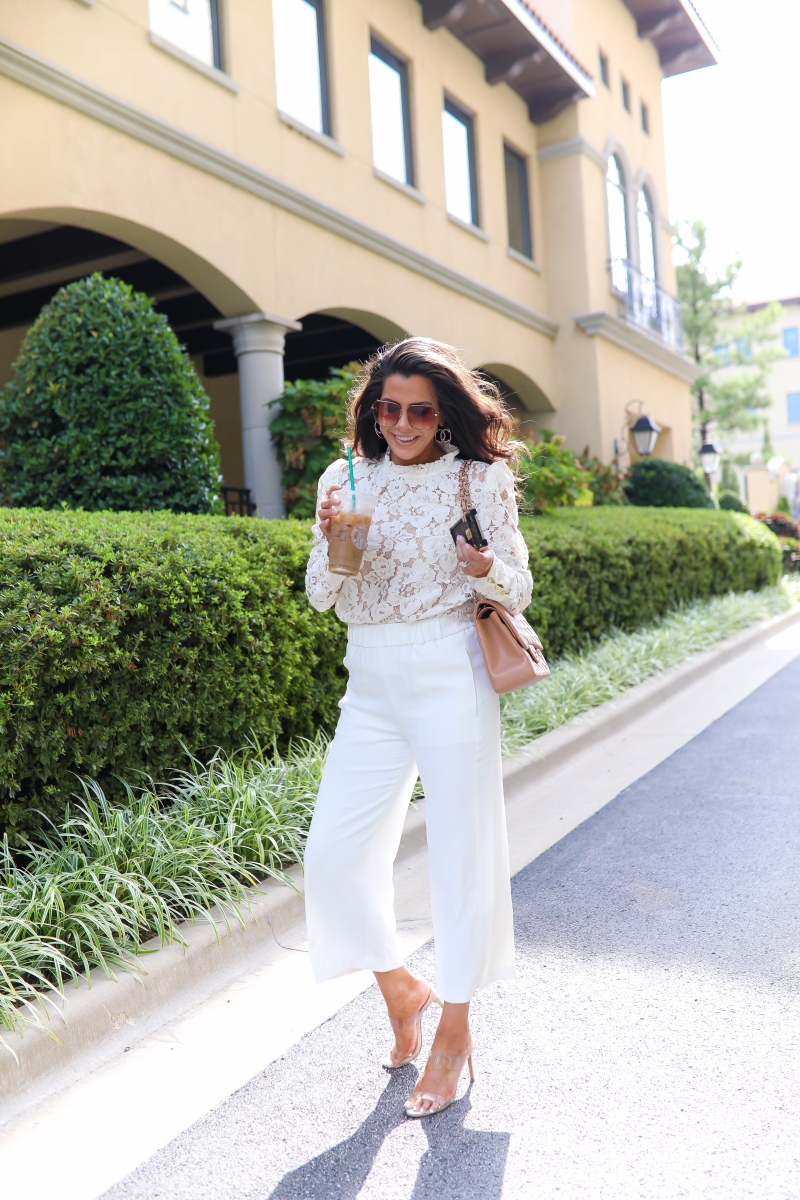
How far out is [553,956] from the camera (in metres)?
3.66

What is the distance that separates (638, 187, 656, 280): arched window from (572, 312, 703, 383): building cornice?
1.50 m

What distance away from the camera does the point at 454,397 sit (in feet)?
9.50

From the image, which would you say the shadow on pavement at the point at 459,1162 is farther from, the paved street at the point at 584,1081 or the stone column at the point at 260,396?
the stone column at the point at 260,396

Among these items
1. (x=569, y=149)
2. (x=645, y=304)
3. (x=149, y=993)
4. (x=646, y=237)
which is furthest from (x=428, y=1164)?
(x=646, y=237)

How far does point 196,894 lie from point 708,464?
20.5 meters

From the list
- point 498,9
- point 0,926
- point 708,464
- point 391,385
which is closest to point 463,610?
point 391,385

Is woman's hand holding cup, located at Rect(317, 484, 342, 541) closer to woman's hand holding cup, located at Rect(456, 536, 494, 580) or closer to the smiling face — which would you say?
the smiling face

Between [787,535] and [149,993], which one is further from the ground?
[787,535]

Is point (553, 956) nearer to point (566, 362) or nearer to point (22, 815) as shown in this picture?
point (22, 815)

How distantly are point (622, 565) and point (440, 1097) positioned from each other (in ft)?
26.2

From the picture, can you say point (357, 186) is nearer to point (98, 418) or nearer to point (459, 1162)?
point (98, 418)

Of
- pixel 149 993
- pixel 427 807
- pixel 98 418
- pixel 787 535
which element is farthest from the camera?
pixel 787 535

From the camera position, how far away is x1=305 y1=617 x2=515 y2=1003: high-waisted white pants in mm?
2736

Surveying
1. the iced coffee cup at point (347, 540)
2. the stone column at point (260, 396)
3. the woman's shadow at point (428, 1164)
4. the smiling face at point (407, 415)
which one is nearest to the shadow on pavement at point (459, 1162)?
the woman's shadow at point (428, 1164)
